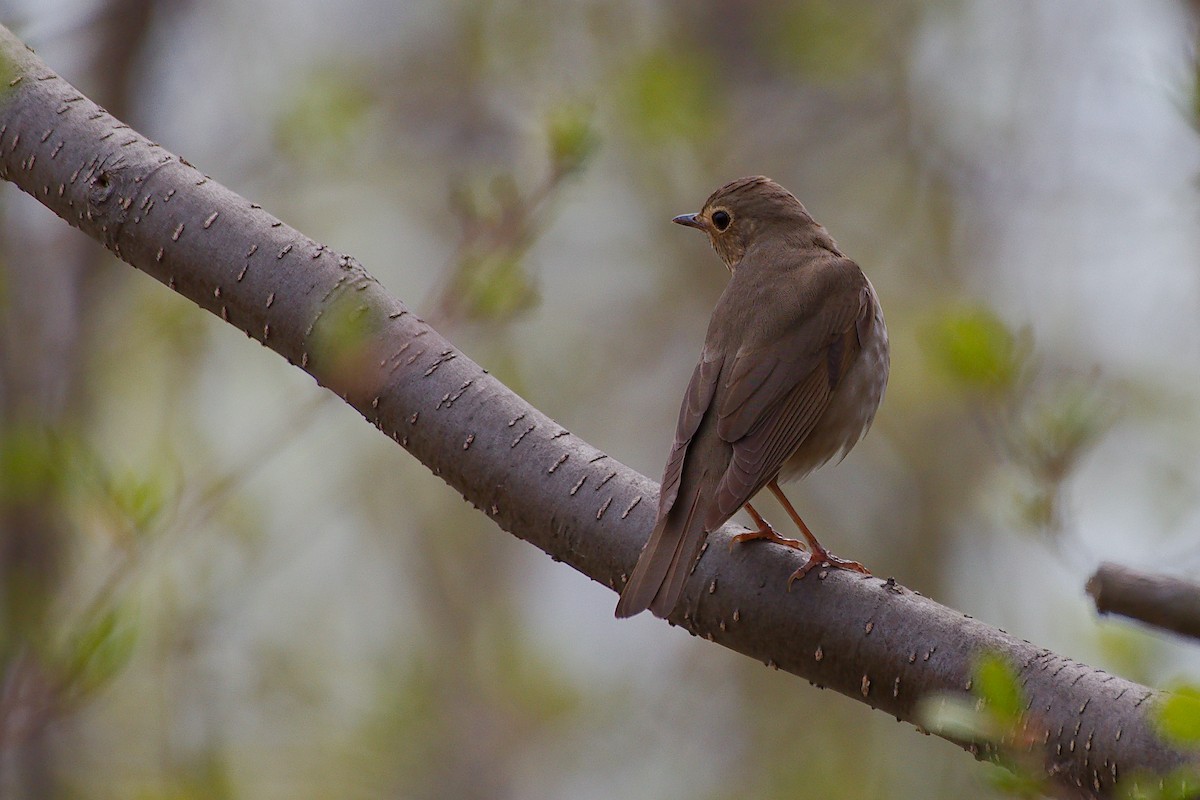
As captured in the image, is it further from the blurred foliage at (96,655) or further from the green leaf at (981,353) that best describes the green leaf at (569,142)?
the blurred foliage at (96,655)

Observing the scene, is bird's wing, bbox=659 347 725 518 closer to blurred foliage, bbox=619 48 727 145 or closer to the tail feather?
the tail feather

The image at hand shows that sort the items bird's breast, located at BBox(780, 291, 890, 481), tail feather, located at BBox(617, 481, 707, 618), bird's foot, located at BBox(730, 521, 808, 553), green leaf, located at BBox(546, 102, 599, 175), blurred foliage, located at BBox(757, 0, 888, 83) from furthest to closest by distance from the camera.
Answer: blurred foliage, located at BBox(757, 0, 888, 83)
green leaf, located at BBox(546, 102, 599, 175)
bird's breast, located at BBox(780, 291, 890, 481)
bird's foot, located at BBox(730, 521, 808, 553)
tail feather, located at BBox(617, 481, 707, 618)

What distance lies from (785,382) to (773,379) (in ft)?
0.15

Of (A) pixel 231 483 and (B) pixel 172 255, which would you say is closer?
(B) pixel 172 255

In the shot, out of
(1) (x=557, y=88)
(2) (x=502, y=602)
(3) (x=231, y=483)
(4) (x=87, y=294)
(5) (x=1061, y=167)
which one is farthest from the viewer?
(2) (x=502, y=602)

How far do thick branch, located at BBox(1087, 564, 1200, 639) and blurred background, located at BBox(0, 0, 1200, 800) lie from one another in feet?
9.70

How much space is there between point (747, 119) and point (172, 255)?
868cm

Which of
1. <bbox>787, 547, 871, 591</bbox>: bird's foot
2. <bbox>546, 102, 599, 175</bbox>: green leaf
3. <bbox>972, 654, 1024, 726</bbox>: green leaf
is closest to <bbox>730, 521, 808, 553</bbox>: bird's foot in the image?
<bbox>787, 547, 871, 591</bbox>: bird's foot

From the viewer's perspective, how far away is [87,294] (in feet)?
23.9

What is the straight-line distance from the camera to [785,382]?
473 cm

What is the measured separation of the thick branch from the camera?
1.69m

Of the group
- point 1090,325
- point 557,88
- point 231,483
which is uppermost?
point 1090,325

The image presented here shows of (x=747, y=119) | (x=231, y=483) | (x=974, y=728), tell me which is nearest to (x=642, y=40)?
(x=747, y=119)

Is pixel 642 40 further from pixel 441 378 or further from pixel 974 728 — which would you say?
pixel 974 728
